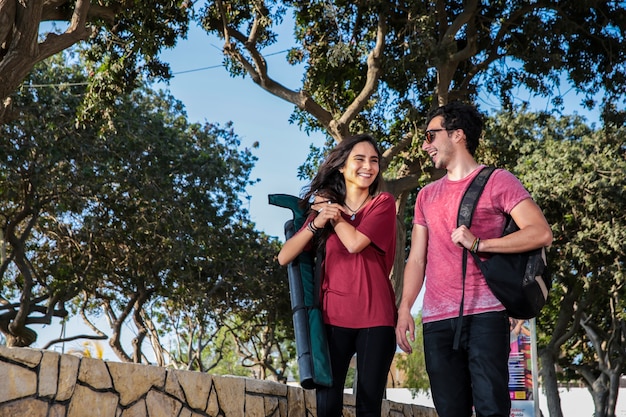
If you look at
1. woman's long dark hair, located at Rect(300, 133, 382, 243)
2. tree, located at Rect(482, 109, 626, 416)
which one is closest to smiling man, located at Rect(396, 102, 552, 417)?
woman's long dark hair, located at Rect(300, 133, 382, 243)

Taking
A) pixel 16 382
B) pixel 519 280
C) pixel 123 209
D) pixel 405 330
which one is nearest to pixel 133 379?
pixel 16 382

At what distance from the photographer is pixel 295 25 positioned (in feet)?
42.7

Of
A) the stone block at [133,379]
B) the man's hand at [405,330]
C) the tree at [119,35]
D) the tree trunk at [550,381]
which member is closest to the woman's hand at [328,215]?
the man's hand at [405,330]

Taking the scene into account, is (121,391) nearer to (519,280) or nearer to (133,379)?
(133,379)

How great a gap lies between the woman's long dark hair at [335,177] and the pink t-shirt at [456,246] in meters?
0.72

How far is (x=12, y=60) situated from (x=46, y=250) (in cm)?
1473

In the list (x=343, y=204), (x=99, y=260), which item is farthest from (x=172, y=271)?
(x=343, y=204)

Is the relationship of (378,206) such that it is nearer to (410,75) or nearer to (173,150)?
(410,75)

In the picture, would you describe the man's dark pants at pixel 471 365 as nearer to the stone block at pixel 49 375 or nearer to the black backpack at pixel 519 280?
the black backpack at pixel 519 280

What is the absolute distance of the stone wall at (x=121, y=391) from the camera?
3625mm

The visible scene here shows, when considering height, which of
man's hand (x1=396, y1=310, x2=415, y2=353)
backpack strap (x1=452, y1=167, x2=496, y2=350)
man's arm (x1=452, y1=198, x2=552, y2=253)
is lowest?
man's hand (x1=396, y1=310, x2=415, y2=353)

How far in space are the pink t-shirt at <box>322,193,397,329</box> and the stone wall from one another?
1259mm

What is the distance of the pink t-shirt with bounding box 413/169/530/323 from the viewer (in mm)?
3098

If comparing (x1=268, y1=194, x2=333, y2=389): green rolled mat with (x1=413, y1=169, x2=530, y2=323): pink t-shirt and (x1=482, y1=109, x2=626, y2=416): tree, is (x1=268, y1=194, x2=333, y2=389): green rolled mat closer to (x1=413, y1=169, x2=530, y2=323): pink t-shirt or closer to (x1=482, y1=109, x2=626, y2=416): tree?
(x1=413, y1=169, x2=530, y2=323): pink t-shirt
